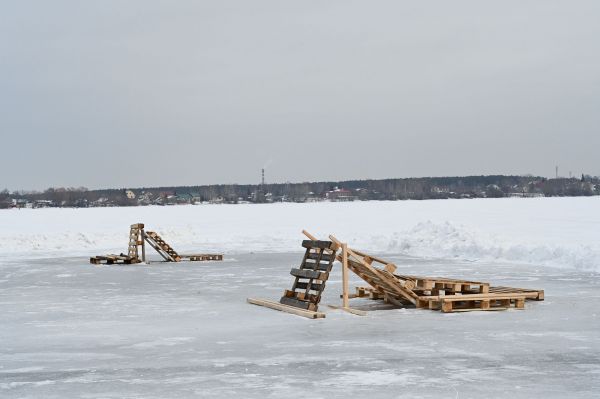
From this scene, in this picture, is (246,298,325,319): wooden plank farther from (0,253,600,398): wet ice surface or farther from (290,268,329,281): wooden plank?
(290,268,329,281): wooden plank

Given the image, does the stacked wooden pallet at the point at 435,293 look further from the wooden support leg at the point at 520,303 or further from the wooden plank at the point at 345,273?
the wooden plank at the point at 345,273

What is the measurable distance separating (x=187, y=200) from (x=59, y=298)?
169 m

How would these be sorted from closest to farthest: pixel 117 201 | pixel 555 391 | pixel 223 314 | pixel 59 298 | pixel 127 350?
pixel 555 391 < pixel 127 350 < pixel 223 314 < pixel 59 298 < pixel 117 201

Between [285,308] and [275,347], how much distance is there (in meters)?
3.38

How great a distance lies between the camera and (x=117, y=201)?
551 ft

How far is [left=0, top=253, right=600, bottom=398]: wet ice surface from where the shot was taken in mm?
7707

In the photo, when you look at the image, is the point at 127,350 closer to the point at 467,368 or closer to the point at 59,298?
the point at 467,368

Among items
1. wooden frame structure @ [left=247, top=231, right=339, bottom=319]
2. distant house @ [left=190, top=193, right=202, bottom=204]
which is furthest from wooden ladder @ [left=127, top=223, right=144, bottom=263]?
distant house @ [left=190, top=193, right=202, bottom=204]

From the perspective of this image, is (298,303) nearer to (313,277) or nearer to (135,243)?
(313,277)

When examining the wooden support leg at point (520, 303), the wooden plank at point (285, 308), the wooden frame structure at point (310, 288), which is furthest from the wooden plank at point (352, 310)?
the wooden support leg at point (520, 303)

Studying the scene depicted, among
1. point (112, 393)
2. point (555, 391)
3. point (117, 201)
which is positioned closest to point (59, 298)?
point (112, 393)

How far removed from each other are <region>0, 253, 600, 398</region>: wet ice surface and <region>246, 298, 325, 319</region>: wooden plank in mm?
143

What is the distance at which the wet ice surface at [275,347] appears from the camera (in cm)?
771

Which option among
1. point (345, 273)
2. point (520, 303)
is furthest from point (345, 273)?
point (520, 303)
